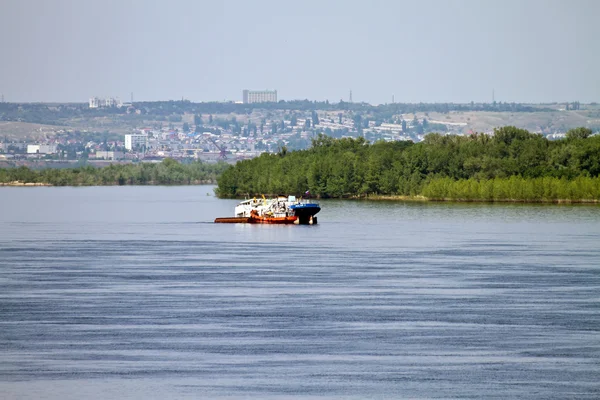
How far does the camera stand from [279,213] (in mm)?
112188

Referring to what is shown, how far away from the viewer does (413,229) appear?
9306 centimetres

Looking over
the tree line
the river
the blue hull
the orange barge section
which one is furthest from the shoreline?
the river

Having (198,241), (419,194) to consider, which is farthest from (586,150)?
(198,241)

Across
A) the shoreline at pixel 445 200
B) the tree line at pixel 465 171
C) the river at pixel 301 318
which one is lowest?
the shoreline at pixel 445 200

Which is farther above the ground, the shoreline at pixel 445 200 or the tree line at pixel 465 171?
the tree line at pixel 465 171

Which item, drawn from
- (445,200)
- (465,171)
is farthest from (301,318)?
(465,171)

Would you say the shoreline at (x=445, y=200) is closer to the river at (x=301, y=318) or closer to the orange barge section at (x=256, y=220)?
the orange barge section at (x=256, y=220)

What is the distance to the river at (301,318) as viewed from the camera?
3062cm

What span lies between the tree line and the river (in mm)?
73577

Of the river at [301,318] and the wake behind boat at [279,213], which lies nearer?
the river at [301,318]

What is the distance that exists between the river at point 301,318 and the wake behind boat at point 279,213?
25687 mm

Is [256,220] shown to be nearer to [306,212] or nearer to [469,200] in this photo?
[306,212]

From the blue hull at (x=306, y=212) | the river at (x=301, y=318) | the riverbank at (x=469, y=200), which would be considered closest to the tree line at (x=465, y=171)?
the riverbank at (x=469, y=200)

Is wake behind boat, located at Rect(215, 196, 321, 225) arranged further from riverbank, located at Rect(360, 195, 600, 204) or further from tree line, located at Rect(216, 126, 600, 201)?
tree line, located at Rect(216, 126, 600, 201)
